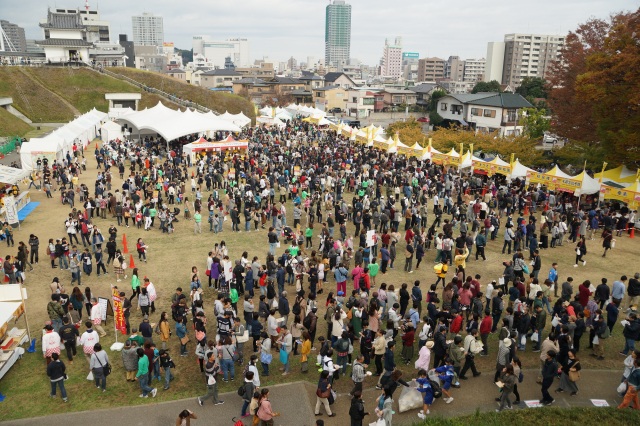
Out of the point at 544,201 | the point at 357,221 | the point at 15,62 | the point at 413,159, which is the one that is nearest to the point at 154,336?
the point at 357,221

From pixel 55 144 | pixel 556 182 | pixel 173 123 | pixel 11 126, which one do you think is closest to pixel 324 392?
pixel 556 182

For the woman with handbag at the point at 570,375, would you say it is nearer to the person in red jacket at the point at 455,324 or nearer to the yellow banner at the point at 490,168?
the person in red jacket at the point at 455,324

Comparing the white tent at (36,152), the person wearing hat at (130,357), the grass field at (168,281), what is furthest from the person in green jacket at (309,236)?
the white tent at (36,152)

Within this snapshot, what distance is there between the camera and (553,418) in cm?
835

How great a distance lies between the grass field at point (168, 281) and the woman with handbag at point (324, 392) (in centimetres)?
84

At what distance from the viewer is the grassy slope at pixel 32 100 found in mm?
48438

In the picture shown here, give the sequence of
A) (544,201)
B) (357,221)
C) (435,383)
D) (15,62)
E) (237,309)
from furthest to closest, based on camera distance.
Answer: (15,62), (544,201), (357,221), (237,309), (435,383)

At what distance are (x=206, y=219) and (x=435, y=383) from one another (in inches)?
559

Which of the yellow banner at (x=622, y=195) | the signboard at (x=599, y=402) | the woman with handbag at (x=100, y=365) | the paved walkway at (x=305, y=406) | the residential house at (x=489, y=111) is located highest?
the residential house at (x=489, y=111)

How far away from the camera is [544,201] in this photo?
2222 cm

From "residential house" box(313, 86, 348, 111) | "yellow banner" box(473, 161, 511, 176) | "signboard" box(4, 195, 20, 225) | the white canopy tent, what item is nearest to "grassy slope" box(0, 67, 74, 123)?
the white canopy tent

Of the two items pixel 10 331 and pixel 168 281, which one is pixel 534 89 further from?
pixel 10 331

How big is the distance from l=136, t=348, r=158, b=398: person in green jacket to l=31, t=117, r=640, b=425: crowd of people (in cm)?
3

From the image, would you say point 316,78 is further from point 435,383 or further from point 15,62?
point 435,383
